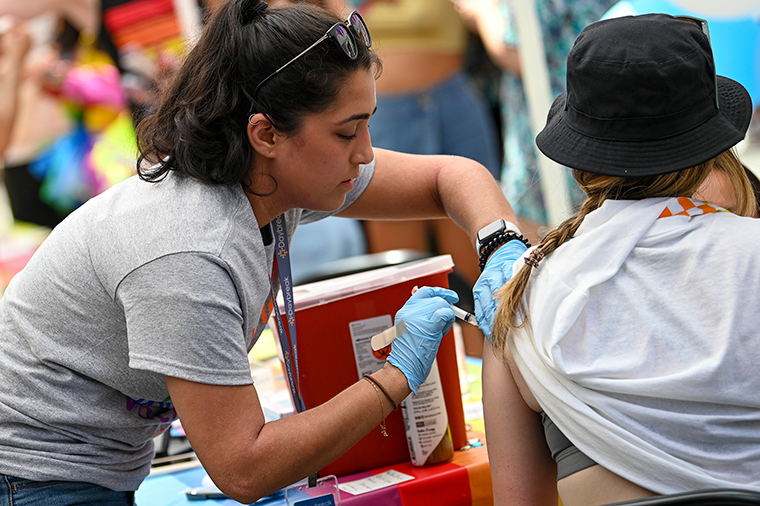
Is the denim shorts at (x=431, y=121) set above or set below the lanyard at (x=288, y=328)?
above

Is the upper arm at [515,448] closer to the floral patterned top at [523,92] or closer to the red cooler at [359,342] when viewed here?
the red cooler at [359,342]

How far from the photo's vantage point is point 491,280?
113cm

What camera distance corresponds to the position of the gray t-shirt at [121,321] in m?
1.01

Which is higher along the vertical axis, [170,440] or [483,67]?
[483,67]

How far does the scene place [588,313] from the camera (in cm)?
87

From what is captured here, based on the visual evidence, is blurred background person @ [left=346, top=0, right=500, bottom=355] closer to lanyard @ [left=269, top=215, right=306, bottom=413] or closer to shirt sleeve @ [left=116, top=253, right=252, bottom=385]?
lanyard @ [left=269, top=215, right=306, bottom=413]

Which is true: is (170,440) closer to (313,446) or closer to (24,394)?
(24,394)

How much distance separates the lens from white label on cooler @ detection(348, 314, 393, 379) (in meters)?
1.24

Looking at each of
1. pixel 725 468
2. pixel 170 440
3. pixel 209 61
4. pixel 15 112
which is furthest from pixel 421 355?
pixel 15 112

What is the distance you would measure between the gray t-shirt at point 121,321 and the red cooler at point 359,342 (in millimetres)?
107

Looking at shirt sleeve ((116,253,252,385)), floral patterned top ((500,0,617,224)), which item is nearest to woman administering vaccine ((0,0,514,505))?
shirt sleeve ((116,253,252,385))

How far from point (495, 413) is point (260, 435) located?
35 cm

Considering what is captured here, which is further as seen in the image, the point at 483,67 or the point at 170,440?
the point at 483,67

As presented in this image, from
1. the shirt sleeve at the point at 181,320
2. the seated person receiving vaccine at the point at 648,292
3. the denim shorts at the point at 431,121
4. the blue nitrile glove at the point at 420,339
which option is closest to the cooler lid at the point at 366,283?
the blue nitrile glove at the point at 420,339
